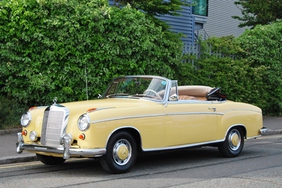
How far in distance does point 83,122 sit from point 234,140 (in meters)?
3.75

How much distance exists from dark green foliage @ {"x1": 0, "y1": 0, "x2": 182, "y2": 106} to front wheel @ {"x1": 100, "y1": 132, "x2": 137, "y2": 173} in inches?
205

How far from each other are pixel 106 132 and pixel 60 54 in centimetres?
613

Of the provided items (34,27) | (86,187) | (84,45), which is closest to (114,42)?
(84,45)

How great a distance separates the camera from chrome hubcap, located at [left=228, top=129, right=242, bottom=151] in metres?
10.5

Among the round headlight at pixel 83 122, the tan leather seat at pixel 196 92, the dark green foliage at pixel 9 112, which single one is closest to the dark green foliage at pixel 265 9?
the dark green foliage at pixel 9 112

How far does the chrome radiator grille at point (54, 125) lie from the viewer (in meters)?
8.27

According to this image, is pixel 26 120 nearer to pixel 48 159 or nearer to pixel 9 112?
pixel 48 159

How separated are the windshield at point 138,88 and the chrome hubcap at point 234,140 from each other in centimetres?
195

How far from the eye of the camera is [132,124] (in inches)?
336

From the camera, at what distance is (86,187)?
292 inches

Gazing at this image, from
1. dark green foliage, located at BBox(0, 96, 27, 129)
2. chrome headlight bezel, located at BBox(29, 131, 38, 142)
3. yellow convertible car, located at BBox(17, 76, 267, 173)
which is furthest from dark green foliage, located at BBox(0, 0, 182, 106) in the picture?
chrome headlight bezel, located at BBox(29, 131, 38, 142)

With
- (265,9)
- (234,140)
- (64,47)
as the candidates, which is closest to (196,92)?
(234,140)

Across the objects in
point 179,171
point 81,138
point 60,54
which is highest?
point 60,54

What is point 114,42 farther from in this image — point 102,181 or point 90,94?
point 102,181
